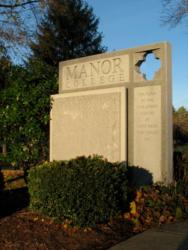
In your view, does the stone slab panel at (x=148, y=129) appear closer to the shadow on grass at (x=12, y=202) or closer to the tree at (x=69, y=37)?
the shadow on grass at (x=12, y=202)

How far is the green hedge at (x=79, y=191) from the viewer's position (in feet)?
21.4

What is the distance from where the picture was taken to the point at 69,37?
24.6m

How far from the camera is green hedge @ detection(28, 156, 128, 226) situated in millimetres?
6508

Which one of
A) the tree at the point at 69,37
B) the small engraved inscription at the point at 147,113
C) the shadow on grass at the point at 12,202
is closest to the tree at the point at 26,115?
the shadow on grass at the point at 12,202

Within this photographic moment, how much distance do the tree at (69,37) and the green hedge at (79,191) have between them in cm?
1717

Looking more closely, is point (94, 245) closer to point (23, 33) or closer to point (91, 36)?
point (23, 33)

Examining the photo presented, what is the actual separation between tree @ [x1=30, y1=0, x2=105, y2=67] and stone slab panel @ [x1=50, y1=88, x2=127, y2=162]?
14.0 meters

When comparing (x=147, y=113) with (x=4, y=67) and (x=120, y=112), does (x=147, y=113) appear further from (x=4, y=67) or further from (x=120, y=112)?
(x=4, y=67)

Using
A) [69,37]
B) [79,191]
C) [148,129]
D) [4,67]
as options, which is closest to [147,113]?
[148,129]

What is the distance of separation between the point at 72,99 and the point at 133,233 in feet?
13.4

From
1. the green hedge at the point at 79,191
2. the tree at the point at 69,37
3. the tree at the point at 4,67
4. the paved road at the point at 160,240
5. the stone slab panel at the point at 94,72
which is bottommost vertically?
the paved road at the point at 160,240

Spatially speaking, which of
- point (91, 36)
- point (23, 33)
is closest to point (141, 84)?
point (23, 33)

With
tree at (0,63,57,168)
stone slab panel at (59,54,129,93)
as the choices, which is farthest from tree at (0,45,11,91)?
stone slab panel at (59,54,129,93)

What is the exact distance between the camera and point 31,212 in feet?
24.8
